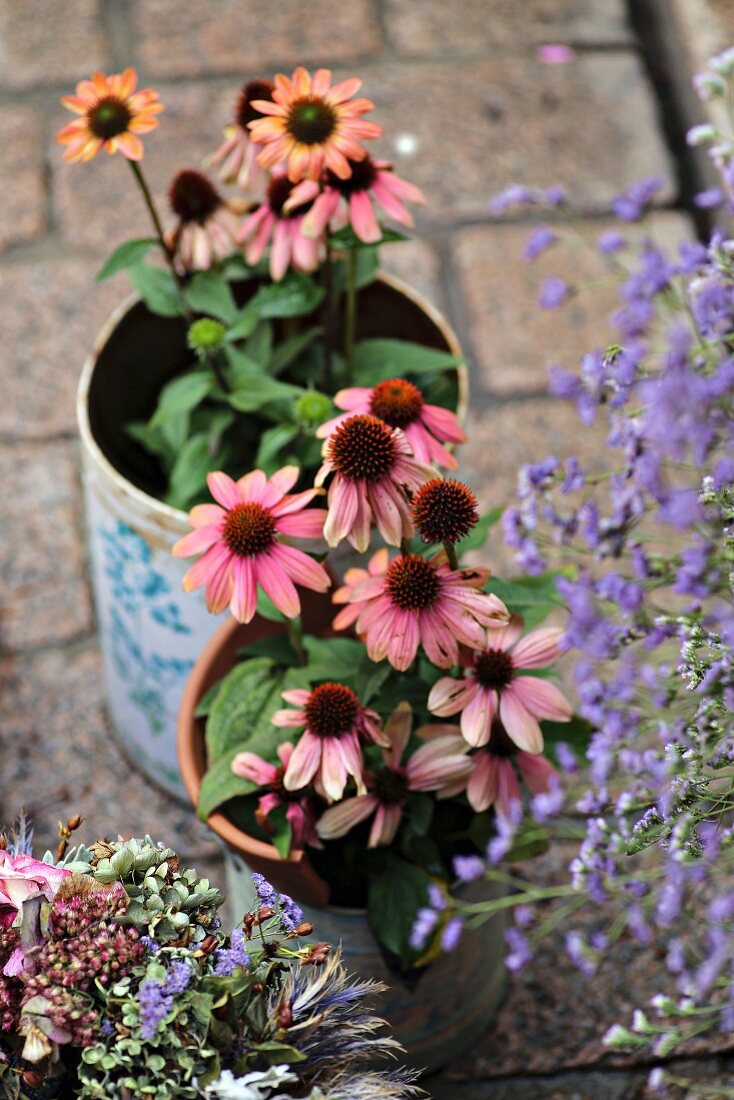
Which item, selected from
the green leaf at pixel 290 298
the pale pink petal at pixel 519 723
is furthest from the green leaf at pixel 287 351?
the pale pink petal at pixel 519 723

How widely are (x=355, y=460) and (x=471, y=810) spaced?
0.36 m

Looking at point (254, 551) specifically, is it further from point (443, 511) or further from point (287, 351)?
point (287, 351)

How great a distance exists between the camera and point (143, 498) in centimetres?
124

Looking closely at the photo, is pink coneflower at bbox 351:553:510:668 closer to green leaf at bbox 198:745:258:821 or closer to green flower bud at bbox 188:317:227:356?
green leaf at bbox 198:745:258:821

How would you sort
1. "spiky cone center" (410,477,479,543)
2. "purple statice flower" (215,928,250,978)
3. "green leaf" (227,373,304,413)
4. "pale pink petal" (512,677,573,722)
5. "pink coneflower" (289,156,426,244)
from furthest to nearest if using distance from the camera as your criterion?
1. "green leaf" (227,373,304,413)
2. "pink coneflower" (289,156,426,244)
3. "pale pink petal" (512,677,573,722)
4. "spiky cone center" (410,477,479,543)
5. "purple statice flower" (215,928,250,978)

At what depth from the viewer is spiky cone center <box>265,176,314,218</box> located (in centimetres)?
119

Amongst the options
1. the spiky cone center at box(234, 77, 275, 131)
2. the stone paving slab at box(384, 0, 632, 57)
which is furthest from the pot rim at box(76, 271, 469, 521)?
the stone paving slab at box(384, 0, 632, 57)

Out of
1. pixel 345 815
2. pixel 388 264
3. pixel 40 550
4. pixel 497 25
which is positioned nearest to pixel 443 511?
pixel 345 815

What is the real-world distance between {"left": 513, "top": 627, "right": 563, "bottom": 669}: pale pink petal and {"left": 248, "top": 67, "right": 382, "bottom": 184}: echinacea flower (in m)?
0.37

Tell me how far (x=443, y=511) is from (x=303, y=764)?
213 mm

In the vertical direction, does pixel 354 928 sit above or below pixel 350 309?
below

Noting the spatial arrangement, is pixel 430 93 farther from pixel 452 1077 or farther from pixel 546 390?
pixel 452 1077

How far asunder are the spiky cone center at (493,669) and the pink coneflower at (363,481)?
13 centimetres

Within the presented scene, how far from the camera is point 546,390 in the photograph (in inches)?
76.2
